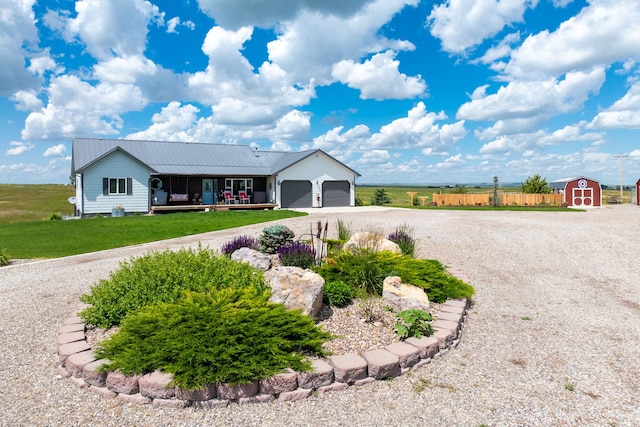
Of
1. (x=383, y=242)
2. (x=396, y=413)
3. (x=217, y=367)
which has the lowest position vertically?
(x=396, y=413)

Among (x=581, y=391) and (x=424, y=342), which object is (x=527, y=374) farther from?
(x=424, y=342)

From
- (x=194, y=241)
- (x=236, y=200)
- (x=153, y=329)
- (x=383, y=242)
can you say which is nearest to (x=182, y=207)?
(x=236, y=200)

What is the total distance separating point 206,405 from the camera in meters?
3.20

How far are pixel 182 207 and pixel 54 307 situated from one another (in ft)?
63.5

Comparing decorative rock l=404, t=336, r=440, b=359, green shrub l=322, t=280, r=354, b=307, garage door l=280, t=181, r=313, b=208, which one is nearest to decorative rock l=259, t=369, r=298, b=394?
decorative rock l=404, t=336, r=440, b=359

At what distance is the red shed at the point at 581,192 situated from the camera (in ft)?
→ 105

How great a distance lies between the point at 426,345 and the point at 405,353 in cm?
34

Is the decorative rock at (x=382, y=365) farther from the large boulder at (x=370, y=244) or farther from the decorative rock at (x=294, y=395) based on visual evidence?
the large boulder at (x=370, y=244)

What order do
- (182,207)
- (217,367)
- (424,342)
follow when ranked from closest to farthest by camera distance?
(217,367) < (424,342) < (182,207)

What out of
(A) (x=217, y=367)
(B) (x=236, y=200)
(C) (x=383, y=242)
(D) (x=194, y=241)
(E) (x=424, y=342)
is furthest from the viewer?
(B) (x=236, y=200)

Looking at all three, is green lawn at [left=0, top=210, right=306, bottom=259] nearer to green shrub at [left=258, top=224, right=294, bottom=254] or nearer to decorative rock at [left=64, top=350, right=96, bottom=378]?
green shrub at [left=258, top=224, right=294, bottom=254]

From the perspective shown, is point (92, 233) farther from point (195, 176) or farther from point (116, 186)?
A: point (195, 176)

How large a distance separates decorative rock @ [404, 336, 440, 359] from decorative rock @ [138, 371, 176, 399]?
7.58 feet

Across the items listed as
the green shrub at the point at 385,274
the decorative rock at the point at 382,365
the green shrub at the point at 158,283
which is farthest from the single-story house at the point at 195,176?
the decorative rock at the point at 382,365
